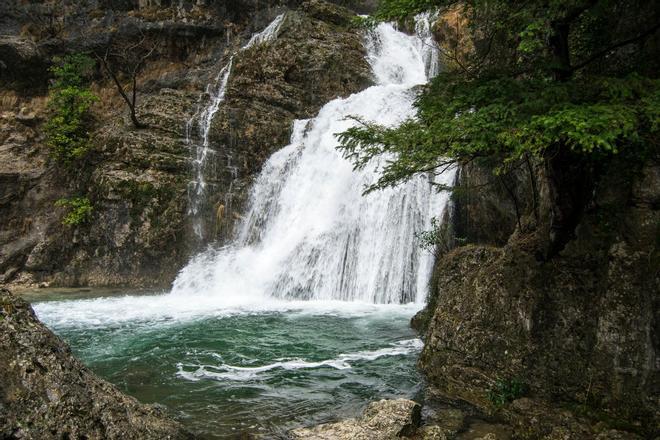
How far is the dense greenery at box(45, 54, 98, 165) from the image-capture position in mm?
21047

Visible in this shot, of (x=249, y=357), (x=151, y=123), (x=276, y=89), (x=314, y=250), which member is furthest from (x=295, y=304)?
(x=276, y=89)

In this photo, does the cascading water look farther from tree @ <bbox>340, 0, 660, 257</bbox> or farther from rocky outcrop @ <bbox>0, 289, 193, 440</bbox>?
tree @ <bbox>340, 0, 660, 257</bbox>

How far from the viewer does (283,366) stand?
8.65 meters

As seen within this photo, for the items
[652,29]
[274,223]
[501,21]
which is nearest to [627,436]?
[652,29]

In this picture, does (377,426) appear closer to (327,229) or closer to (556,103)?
(556,103)

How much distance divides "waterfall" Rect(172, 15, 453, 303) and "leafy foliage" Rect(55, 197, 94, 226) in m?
5.00

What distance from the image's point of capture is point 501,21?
6.30 m

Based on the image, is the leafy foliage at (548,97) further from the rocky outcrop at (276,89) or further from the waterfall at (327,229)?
the rocky outcrop at (276,89)

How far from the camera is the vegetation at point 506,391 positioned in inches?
237

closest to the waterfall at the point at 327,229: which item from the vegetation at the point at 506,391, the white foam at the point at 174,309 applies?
the white foam at the point at 174,309

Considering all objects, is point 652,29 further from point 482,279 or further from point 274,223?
point 274,223

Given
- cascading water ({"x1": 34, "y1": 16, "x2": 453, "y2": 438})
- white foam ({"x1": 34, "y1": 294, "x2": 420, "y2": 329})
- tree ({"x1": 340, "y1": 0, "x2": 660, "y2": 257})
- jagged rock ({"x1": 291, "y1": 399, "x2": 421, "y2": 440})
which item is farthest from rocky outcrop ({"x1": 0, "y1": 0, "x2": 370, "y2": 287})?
tree ({"x1": 340, "y1": 0, "x2": 660, "y2": 257})

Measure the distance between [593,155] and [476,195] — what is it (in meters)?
8.39

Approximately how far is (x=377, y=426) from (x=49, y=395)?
11.1 feet
